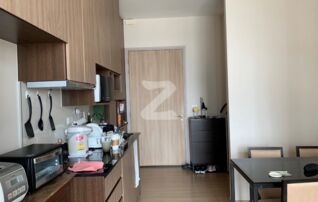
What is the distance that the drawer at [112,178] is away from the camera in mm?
2049

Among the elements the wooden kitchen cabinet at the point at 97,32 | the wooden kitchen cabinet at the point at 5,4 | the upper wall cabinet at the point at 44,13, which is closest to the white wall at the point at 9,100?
the upper wall cabinet at the point at 44,13

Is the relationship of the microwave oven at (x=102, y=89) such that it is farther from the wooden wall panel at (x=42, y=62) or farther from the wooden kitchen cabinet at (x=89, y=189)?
the wooden kitchen cabinet at (x=89, y=189)

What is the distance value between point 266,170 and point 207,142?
280 centimetres

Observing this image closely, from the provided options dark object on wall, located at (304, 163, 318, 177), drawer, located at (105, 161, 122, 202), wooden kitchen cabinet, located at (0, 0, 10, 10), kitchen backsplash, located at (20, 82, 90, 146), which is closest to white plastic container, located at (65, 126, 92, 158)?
kitchen backsplash, located at (20, 82, 90, 146)

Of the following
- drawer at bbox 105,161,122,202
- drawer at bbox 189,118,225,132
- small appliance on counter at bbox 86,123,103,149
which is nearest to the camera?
drawer at bbox 105,161,122,202

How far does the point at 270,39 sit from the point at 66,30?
252 centimetres

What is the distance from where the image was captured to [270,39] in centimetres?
353

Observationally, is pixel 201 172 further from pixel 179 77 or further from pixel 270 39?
pixel 270 39

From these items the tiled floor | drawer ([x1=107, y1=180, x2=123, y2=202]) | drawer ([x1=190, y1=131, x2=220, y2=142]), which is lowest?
the tiled floor

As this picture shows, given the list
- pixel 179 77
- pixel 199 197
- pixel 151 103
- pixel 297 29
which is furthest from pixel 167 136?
pixel 297 29

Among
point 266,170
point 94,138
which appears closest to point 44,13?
point 94,138

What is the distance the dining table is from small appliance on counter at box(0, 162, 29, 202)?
58.2 inches

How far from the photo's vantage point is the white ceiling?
447 cm

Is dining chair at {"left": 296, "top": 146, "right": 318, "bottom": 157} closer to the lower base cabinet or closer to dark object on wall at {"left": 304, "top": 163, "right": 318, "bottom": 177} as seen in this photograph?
dark object on wall at {"left": 304, "top": 163, "right": 318, "bottom": 177}
